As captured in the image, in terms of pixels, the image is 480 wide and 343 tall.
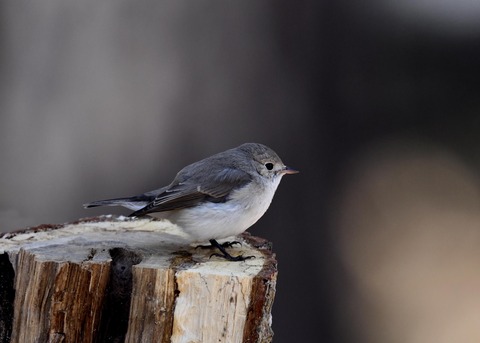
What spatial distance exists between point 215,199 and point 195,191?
104 mm

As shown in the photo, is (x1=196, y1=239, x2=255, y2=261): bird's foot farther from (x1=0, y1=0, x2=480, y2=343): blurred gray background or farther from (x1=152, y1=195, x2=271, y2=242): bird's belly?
(x1=0, y1=0, x2=480, y2=343): blurred gray background

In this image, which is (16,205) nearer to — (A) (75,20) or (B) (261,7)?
(A) (75,20)

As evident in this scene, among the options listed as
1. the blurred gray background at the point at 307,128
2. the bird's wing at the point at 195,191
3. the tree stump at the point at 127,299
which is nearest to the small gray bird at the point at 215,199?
the bird's wing at the point at 195,191

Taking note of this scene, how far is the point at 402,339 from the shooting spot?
5.36 metres

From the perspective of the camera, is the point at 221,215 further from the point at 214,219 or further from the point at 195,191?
the point at 195,191

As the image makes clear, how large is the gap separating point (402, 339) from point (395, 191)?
3.52 feet

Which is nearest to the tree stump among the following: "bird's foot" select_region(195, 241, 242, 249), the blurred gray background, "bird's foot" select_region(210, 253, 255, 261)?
"bird's foot" select_region(210, 253, 255, 261)

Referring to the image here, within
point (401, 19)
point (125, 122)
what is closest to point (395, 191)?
point (401, 19)

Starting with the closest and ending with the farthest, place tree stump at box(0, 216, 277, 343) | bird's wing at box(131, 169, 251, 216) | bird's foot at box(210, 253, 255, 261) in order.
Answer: tree stump at box(0, 216, 277, 343)
bird's foot at box(210, 253, 255, 261)
bird's wing at box(131, 169, 251, 216)

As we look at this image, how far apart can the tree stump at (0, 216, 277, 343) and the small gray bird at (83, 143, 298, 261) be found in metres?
0.32

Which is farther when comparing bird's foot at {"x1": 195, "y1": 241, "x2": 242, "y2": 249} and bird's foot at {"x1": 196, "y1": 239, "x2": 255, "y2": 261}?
bird's foot at {"x1": 195, "y1": 241, "x2": 242, "y2": 249}

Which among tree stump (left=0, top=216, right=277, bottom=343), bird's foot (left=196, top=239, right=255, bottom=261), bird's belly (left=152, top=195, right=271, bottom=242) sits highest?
bird's belly (left=152, top=195, right=271, bottom=242)

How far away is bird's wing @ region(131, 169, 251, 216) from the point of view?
11.4 feet

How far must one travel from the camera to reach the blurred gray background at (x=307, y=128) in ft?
16.8
